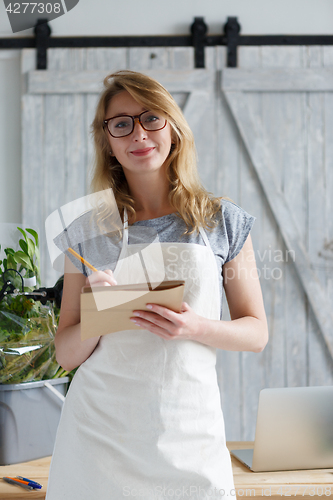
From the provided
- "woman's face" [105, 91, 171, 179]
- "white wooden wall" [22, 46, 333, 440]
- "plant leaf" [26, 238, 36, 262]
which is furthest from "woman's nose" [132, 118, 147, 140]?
"white wooden wall" [22, 46, 333, 440]

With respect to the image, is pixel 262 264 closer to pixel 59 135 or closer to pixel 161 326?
pixel 59 135

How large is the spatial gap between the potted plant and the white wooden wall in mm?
993

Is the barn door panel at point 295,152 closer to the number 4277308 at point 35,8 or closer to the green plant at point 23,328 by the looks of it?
the number 4277308 at point 35,8

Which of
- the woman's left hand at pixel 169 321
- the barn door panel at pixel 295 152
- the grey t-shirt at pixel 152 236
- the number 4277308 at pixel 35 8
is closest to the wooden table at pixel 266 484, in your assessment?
the woman's left hand at pixel 169 321

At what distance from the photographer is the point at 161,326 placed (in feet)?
2.59

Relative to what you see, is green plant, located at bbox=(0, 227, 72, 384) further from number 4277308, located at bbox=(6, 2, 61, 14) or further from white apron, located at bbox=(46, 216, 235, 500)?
number 4277308, located at bbox=(6, 2, 61, 14)

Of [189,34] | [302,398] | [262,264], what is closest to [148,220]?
[302,398]

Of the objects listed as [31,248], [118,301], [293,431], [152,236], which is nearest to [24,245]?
[31,248]

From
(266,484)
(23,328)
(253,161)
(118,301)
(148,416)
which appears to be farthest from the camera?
(253,161)

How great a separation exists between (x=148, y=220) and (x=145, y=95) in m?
0.28

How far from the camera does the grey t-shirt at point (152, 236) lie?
897mm

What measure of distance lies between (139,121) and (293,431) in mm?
814

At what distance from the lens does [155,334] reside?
864 mm

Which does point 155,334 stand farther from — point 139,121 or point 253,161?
point 253,161
